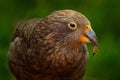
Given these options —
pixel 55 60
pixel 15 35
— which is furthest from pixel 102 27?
pixel 55 60

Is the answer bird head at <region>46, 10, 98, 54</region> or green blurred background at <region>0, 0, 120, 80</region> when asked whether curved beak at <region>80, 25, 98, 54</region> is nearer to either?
bird head at <region>46, 10, 98, 54</region>

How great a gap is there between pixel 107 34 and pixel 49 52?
8.97 feet

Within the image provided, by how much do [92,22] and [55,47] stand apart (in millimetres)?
2809

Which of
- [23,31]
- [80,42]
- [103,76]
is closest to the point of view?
[80,42]

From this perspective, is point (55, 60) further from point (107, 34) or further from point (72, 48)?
point (107, 34)

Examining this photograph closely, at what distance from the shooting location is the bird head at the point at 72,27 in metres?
7.86

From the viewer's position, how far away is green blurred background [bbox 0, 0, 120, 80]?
10602 millimetres

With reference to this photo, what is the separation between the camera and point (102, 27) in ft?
35.6

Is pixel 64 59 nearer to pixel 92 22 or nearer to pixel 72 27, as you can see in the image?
pixel 72 27

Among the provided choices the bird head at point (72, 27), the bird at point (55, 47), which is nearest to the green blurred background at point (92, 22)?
the bird at point (55, 47)

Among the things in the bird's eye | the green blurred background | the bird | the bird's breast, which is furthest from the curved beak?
the green blurred background

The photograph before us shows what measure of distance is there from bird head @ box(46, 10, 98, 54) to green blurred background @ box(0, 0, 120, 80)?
99.9 inches

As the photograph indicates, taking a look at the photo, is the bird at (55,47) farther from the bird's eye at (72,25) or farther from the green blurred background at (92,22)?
the green blurred background at (92,22)

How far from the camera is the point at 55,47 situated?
8047 mm
